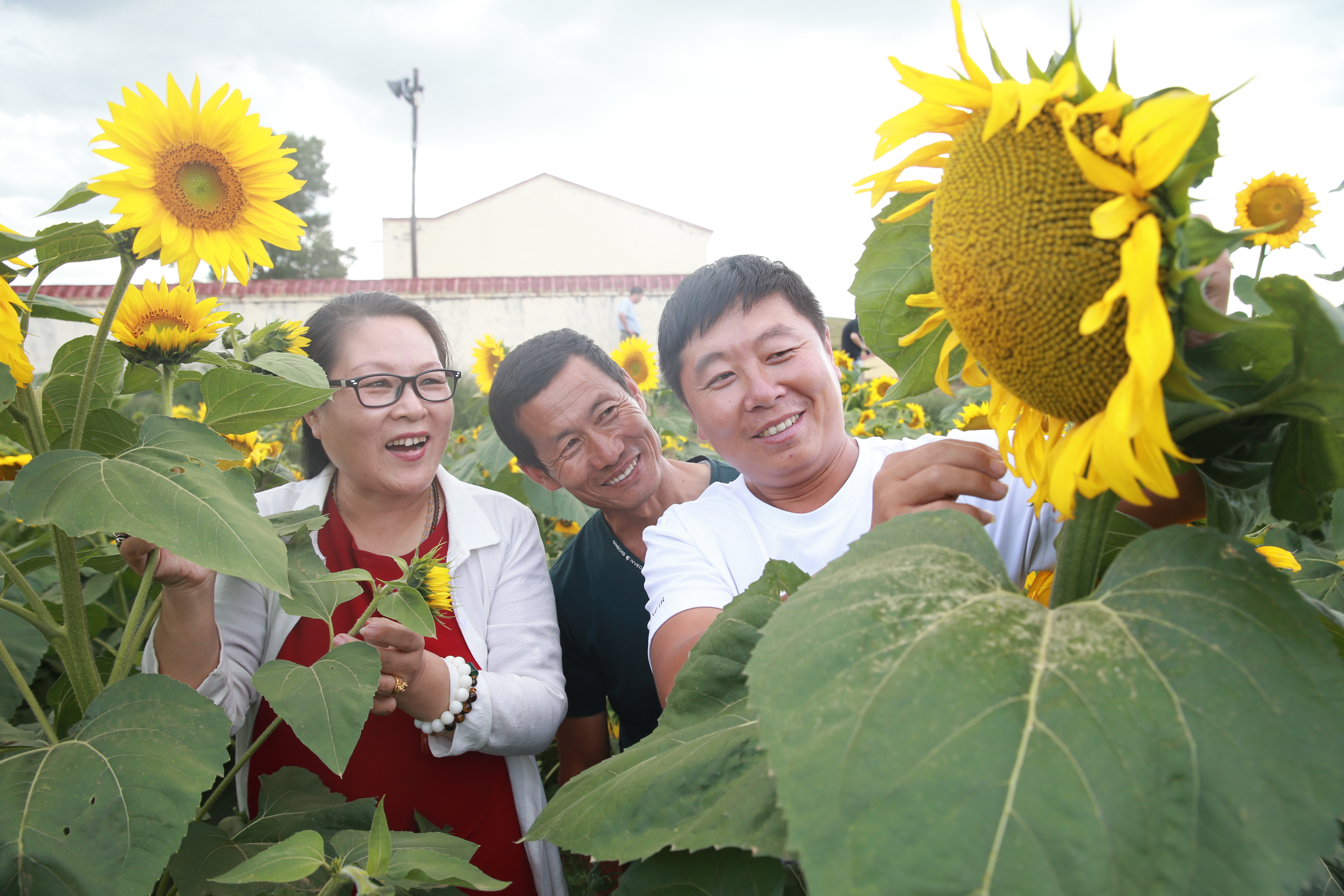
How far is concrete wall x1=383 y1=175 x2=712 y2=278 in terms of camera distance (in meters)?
21.1

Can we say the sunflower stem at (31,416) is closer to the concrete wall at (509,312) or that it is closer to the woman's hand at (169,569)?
the woman's hand at (169,569)

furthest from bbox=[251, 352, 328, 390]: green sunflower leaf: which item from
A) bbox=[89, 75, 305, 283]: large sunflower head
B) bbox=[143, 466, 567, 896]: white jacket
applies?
bbox=[143, 466, 567, 896]: white jacket

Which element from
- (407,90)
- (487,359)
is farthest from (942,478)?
(407,90)

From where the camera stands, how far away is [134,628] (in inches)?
40.8

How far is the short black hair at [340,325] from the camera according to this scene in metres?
1.86

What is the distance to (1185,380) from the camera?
0.41 metres

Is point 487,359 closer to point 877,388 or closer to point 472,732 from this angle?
point 877,388

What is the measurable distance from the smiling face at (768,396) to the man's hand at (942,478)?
55cm

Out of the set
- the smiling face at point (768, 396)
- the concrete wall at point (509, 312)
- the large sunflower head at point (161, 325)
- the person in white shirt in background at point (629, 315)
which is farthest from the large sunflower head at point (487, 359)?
the concrete wall at point (509, 312)

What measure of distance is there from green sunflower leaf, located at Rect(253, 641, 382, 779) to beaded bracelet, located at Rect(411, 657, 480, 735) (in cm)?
49

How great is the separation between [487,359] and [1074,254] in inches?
142

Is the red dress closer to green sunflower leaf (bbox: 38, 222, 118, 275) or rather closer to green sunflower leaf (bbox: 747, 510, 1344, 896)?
green sunflower leaf (bbox: 38, 222, 118, 275)

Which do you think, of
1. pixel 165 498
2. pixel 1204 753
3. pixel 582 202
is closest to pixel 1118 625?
pixel 1204 753

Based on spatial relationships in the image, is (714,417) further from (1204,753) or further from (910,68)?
(1204,753)
